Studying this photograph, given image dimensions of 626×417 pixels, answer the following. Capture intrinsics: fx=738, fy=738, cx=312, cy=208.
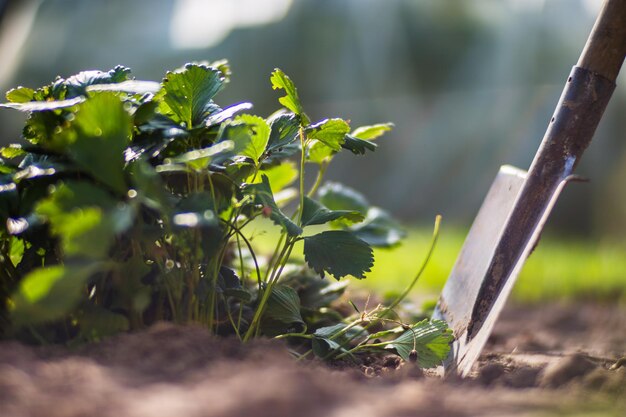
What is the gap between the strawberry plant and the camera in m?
1.08

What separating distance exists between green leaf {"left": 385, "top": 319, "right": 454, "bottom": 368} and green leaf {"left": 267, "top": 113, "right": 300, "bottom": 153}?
1.42ft

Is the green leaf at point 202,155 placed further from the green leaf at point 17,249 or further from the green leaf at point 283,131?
the green leaf at point 17,249

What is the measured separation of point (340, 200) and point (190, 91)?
704 mm

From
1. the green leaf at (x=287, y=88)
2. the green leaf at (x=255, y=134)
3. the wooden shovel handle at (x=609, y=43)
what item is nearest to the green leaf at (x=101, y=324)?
the green leaf at (x=255, y=134)

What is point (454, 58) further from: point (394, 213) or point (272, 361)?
point (272, 361)

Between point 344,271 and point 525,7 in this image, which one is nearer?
point 344,271

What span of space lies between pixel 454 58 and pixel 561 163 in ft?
13.7

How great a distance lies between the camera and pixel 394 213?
5.74m

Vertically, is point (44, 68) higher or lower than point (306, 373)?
lower

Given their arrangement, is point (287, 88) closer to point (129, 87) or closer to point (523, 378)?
point (129, 87)

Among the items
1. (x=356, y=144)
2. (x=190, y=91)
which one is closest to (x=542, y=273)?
(x=356, y=144)

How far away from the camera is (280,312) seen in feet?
4.60

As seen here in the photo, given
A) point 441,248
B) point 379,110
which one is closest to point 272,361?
point 441,248

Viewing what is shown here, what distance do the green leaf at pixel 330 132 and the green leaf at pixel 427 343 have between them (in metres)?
0.39
